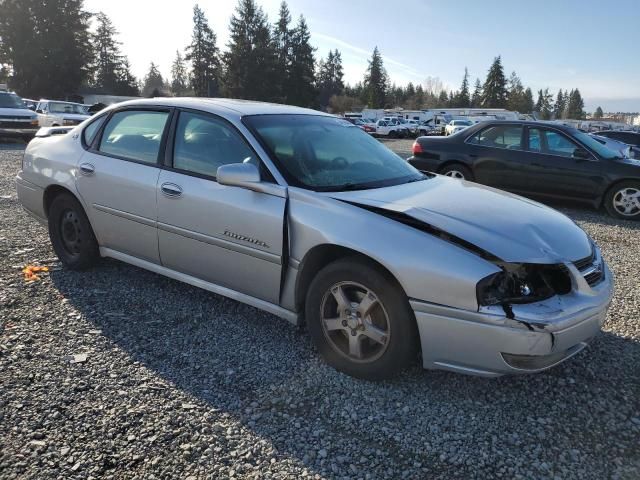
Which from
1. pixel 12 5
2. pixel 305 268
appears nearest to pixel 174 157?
pixel 305 268

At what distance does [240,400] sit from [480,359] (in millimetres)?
1314

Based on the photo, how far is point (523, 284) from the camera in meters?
2.62

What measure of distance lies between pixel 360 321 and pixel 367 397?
1.40 feet

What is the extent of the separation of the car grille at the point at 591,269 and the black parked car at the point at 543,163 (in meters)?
5.70

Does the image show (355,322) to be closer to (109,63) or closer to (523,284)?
(523,284)

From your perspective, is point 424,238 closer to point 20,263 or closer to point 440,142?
point 20,263

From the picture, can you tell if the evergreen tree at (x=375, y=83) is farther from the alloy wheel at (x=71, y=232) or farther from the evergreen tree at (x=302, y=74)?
the alloy wheel at (x=71, y=232)

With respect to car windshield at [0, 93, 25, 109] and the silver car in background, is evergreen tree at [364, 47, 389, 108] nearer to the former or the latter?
car windshield at [0, 93, 25, 109]

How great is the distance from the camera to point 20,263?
15.6 ft

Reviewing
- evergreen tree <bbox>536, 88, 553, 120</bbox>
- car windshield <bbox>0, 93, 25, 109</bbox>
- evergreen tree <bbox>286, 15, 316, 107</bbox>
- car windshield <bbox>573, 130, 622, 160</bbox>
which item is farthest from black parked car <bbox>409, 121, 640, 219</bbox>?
evergreen tree <bbox>536, 88, 553, 120</bbox>

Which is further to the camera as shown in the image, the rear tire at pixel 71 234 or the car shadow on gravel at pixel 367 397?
the rear tire at pixel 71 234

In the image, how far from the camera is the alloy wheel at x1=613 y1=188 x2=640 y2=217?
794 centimetres

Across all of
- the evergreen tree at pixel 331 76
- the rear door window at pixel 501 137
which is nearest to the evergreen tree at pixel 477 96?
the evergreen tree at pixel 331 76

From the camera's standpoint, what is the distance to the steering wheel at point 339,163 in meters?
3.53
